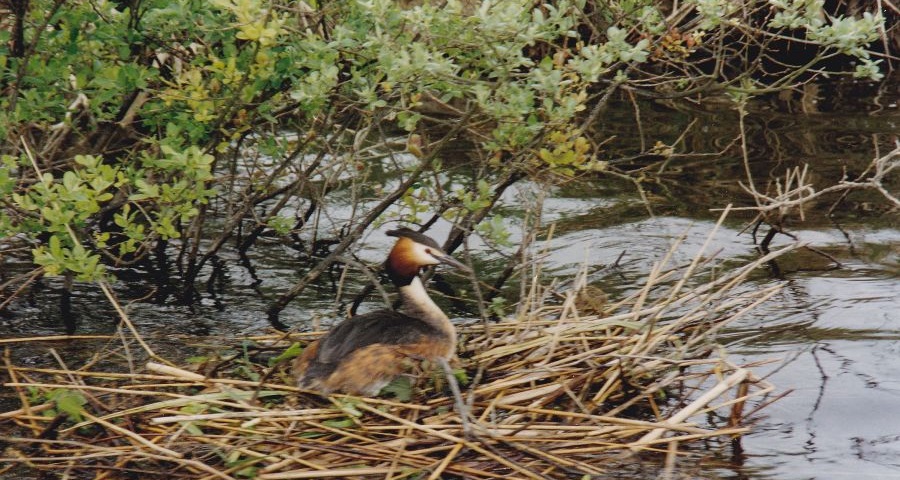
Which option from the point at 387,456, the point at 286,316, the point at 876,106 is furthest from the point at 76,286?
the point at 876,106

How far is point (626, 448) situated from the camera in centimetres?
505

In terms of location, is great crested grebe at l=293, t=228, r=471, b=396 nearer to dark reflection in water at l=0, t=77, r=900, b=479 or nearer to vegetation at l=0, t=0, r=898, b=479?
vegetation at l=0, t=0, r=898, b=479

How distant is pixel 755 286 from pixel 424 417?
3.45m

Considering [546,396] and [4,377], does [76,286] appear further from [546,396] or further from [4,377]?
[546,396]

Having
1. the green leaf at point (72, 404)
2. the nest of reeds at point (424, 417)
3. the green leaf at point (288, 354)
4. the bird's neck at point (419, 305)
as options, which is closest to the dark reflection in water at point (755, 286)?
the nest of reeds at point (424, 417)

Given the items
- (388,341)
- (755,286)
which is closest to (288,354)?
(388,341)

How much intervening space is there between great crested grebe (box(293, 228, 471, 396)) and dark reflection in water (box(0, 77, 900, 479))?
0.75m

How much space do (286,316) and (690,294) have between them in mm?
2807

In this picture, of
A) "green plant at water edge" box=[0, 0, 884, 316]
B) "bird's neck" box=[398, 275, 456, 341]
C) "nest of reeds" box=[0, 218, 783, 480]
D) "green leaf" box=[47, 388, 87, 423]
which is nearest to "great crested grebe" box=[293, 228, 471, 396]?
"bird's neck" box=[398, 275, 456, 341]

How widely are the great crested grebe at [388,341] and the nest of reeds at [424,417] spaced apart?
12cm

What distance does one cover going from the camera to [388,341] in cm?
554

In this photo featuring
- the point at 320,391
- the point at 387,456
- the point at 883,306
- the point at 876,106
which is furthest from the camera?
the point at 876,106

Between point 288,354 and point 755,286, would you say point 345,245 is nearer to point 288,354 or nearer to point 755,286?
point 288,354

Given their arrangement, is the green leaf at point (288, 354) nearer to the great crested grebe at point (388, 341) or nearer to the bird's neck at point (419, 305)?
the great crested grebe at point (388, 341)
